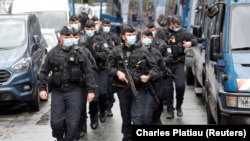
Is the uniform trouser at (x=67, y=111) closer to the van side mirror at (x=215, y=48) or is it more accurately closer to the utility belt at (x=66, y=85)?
the utility belt at (x=66, y=85)

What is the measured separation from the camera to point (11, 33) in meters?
12.4

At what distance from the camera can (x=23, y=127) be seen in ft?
33.9

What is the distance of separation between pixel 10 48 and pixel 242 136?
696cm

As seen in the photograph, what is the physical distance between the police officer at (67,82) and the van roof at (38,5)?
13.1 metres

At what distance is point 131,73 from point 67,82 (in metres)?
0.83

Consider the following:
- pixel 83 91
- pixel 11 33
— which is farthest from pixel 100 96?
pixel 11 33

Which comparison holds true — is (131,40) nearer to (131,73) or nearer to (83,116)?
(131,73)

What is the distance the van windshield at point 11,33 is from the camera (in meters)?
12.0

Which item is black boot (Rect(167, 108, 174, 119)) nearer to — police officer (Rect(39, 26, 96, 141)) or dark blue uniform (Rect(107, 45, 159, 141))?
dark blue uniform (Rect(107, 45, 159, 141))

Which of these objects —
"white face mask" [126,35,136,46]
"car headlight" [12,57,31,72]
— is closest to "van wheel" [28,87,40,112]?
"car headlight" [12,57,31,72]

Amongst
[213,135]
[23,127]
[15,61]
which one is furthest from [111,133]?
[213,135]

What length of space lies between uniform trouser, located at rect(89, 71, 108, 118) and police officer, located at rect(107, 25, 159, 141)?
190 cm

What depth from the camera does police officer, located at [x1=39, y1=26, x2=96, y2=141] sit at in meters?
7.75

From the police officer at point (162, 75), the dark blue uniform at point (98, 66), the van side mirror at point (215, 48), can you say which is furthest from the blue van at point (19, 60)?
the van side mirror at point (215, 48)
